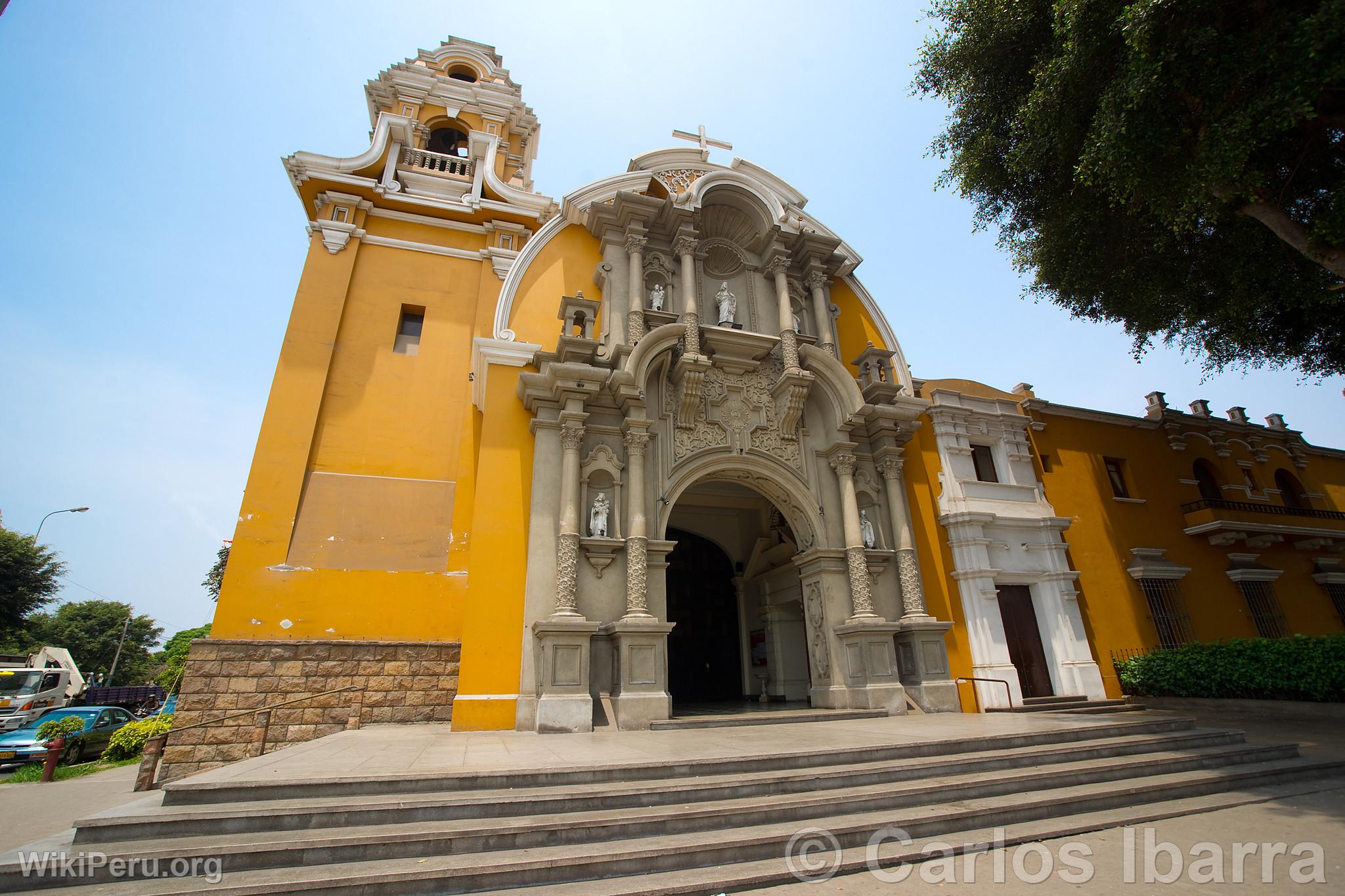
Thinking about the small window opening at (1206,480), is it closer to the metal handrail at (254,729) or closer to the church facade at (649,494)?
the church facade at (649,494)

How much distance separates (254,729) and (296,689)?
0.86 metres

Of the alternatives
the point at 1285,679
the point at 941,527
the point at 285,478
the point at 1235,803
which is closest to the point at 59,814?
the point at 285,478

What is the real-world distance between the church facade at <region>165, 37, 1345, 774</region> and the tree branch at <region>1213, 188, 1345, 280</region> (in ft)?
19.2

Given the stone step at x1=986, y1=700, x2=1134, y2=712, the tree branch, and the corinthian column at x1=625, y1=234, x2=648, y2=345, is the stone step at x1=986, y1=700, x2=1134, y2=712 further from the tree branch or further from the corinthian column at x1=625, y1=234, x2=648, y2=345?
the corinthian column at x1=625, y1=234, x2=648, y2=345

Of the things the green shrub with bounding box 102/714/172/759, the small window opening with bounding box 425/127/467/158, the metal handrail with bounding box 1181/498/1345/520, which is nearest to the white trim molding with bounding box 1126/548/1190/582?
the metal handrail with bounding box 1181/498/1345/520

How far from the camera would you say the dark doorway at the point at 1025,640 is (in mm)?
13156

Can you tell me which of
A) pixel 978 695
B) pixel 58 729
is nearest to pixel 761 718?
pixel 978 695

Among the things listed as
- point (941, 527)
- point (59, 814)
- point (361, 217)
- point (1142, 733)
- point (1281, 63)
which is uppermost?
point (361, 217)

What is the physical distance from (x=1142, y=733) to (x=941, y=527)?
617 centimetres

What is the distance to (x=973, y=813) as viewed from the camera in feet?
16.3

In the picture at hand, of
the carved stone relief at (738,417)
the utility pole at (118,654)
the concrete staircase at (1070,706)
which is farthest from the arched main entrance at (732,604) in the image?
the utility pole at (118,654)

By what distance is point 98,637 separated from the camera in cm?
4950

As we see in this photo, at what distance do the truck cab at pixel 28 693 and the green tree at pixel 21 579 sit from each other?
406 inches

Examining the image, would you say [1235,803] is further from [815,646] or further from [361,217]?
[361,217]
